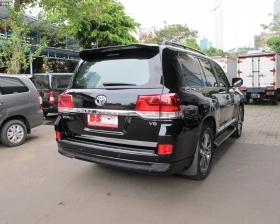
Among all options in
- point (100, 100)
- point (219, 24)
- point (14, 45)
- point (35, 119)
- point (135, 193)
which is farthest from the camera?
point (219, 24)

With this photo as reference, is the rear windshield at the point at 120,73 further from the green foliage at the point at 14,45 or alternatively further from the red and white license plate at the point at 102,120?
the green foliage at the point at 14,45

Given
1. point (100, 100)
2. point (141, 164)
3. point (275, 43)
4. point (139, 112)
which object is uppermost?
point (275, 43)

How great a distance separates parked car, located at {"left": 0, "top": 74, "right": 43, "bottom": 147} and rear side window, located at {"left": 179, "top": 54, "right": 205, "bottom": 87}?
3960 mm

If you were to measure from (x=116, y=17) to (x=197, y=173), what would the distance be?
1673 centimetres

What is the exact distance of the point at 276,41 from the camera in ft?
62.7

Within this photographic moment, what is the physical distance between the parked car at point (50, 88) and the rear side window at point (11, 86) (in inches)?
89.2

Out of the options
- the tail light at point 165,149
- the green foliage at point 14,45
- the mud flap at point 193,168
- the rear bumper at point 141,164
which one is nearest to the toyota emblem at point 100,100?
the rear bumper at point 141,164

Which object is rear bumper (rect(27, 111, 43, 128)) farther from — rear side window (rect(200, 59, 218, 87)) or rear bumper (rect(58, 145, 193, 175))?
rear side window (rect(200, 59, 218, 87))

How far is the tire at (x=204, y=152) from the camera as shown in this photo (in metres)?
3.45

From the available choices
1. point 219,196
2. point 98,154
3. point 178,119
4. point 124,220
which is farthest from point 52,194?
point 219,196

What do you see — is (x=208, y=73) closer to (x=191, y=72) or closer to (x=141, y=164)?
(x=191, y=72)

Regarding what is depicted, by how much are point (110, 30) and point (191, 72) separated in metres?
15.8

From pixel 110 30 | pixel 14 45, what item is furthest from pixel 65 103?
pixel 110 30

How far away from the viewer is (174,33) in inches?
1321
